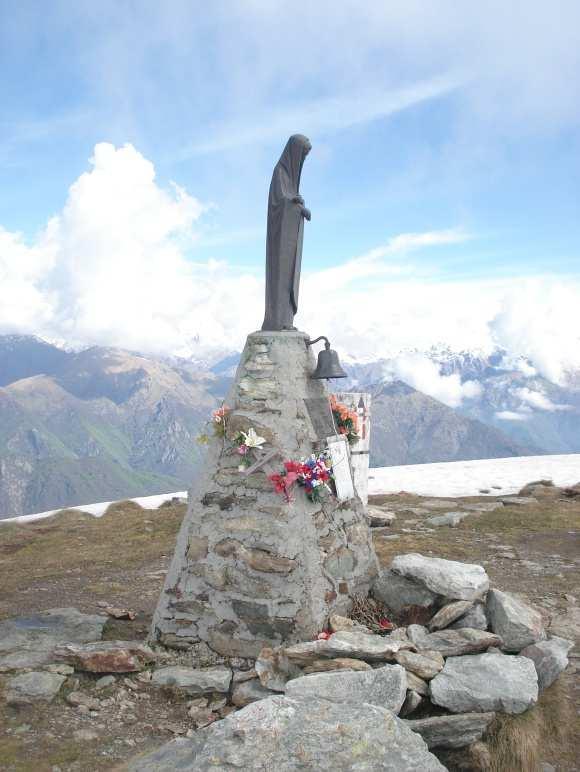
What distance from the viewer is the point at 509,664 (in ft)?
21.7

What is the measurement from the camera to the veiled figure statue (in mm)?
9000

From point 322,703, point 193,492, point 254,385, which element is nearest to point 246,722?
point 322,703

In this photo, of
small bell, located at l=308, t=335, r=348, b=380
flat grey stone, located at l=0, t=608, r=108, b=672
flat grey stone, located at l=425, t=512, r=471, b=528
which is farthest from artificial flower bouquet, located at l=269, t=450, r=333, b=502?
flat grey stone, located at l=425, t=512, r=471, b=528

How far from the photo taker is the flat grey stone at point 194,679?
23.3 feet

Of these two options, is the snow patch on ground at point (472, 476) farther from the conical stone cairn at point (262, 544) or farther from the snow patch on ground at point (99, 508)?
the conical stone cairn at point (262, 544)

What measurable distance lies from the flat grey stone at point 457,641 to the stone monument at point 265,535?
4.03 feet

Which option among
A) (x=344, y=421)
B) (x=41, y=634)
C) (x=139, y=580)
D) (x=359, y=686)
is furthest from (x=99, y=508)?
(x=359, y=686)

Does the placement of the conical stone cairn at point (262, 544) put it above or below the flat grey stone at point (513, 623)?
above

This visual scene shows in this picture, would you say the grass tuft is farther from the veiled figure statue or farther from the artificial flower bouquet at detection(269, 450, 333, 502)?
the veiled figure statue

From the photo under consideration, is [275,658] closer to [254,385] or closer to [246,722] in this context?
[246,722]

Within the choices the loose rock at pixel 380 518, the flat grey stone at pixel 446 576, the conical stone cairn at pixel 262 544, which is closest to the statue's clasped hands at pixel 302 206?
the conical stone cairn at pixel 262 544

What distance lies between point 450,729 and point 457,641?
1411 millimetres

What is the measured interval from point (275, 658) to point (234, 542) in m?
1.51

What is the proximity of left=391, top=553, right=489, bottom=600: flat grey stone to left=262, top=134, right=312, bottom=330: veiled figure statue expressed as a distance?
3.82 metres
